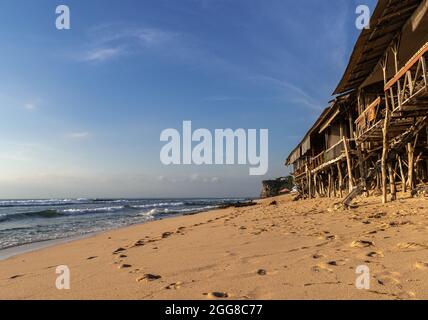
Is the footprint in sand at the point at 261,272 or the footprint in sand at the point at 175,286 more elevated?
the footprint in sand at the point at 261,272

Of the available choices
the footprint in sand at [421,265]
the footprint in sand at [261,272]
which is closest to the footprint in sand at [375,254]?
the footprint in sand at [421,265]

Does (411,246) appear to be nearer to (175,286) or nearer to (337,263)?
(337,263)

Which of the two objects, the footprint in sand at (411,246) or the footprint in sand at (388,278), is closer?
the footprint in sand at (388,278)

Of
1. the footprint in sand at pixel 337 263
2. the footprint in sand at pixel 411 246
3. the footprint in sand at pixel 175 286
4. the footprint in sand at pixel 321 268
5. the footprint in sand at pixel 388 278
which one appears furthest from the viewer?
the footprint in sand at pixel 411 246

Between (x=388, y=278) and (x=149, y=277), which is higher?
(x=388, y=278)

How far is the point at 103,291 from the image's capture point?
13.7 feet

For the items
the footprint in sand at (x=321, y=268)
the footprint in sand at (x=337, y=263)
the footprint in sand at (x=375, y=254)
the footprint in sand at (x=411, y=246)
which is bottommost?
the footprint in sand at (x=321, y=268)

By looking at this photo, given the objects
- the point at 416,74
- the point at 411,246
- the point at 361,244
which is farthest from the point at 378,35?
the point at 411,246

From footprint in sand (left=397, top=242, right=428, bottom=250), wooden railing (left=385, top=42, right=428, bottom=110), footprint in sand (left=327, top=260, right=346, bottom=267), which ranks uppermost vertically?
wooden railing (left=385, top=42, right=428, bottom=110)

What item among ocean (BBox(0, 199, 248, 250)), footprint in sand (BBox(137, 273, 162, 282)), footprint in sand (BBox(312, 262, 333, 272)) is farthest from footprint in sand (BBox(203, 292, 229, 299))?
ocean (BBox(0, 199, 248, 250))

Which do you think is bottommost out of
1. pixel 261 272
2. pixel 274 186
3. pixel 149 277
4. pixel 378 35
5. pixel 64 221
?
pixel 64 221

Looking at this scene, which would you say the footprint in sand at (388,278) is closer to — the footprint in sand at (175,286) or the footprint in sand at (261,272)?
the footprint in sand at (261,272)

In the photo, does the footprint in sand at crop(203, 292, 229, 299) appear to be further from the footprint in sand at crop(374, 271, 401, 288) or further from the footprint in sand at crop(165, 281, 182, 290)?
the footprint in sand at crop(374, 271, 401, 288)
